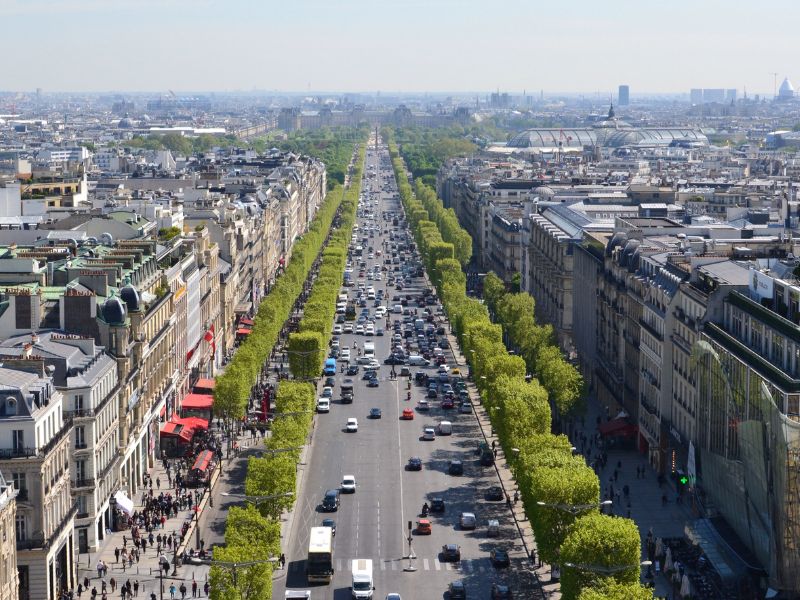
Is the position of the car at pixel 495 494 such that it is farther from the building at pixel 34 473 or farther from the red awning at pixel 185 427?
the building at pixel 34 473

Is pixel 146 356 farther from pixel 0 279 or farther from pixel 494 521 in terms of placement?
pixel 494 521

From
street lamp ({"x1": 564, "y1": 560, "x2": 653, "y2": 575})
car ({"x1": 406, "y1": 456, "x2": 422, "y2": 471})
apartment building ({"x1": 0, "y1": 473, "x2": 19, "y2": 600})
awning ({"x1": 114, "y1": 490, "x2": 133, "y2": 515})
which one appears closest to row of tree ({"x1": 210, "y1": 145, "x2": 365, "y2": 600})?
awning ({"x1": 114, "y1": 490, "x2": 133, "y2": 515})

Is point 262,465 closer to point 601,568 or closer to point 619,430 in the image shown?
point 601,568

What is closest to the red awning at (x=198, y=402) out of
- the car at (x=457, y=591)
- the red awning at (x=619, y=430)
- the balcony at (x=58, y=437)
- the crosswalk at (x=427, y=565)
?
the red awning at (x=619, y=430)

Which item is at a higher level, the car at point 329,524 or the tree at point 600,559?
the tree at point 600,559

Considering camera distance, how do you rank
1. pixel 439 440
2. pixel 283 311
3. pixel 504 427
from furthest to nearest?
1. pixel 283 311
2. pixel 439 440
3. pixel 504 427

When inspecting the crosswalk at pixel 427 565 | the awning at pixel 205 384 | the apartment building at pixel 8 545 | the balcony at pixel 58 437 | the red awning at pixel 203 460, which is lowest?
the crosswalk at pixel 427 565

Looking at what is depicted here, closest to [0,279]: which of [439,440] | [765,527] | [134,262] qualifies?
[134,262]
